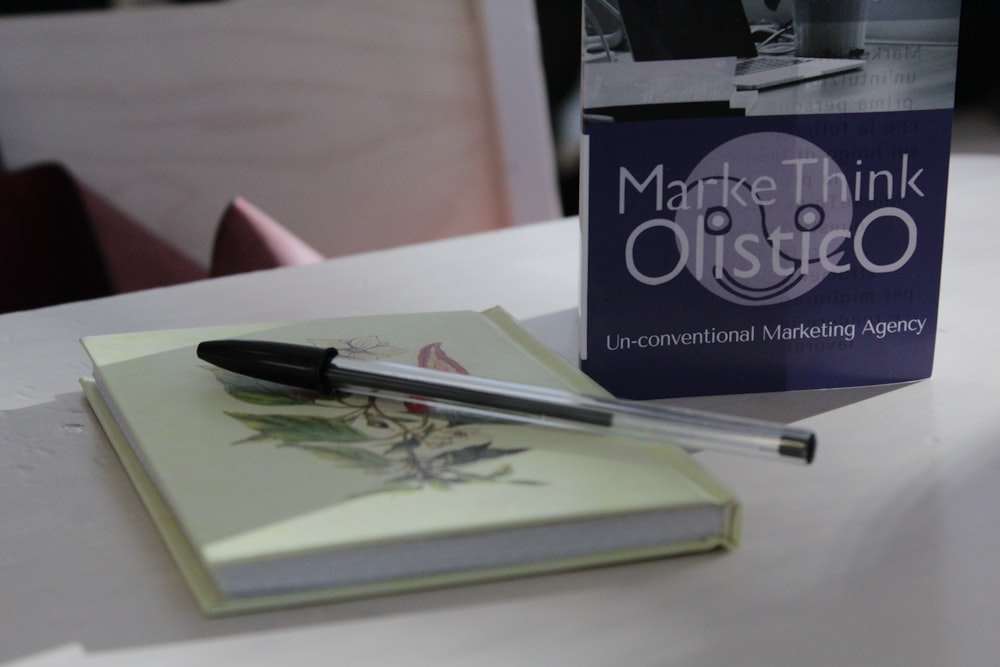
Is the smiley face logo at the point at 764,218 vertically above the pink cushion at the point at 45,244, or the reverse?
the smiley face logo at the point at 764,218

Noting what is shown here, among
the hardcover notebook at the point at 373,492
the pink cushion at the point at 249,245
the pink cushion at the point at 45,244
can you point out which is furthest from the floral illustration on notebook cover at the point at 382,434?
the pink cushion at the point at 45,244

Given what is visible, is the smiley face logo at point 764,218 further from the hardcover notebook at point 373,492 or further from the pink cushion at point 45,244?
the pink cushion at point 45,244

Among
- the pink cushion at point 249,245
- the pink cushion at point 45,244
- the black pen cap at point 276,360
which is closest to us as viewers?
the black pen cap at point 276,360

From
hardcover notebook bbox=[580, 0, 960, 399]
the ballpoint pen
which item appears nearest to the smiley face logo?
hardcover notebook bbox=[580, 0, 960, 399]

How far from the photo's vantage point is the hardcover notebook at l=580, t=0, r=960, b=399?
0.48m

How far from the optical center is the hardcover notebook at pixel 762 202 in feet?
1.56

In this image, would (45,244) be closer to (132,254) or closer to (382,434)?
(132,254)

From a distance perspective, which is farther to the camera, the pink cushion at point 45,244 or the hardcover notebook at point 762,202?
the pink cushion at point 45,244

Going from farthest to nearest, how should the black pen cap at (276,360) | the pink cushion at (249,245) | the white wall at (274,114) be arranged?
the white wall at (274,114)
the pink cushion at (249,245)
the black pen cap at (276,360)

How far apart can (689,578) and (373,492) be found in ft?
0.37

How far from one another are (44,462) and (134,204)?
105cm

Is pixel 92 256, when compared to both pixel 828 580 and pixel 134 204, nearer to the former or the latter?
pixel 134 204

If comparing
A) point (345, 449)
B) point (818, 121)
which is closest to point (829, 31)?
point (818, 121)

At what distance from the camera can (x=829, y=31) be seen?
48 cm
